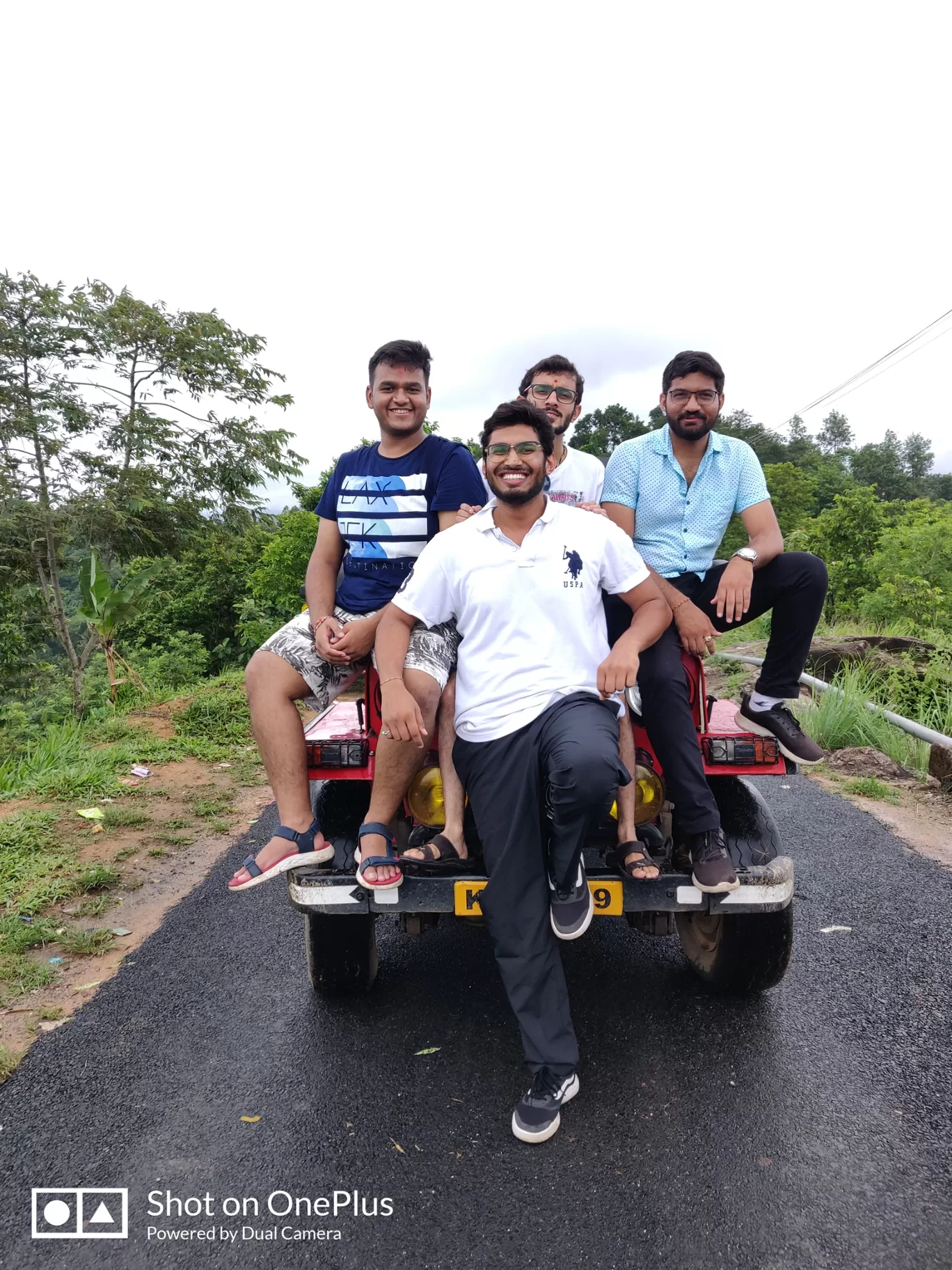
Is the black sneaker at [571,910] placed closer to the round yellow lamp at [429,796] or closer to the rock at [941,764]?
the round yellow lamp at [429,796]

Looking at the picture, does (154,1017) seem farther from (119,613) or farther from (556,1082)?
(119,613)

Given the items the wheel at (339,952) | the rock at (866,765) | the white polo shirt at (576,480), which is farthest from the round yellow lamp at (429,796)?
the rock at (866,765)

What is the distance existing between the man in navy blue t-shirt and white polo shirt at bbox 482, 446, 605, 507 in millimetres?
455

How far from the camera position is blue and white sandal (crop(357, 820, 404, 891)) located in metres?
2.66

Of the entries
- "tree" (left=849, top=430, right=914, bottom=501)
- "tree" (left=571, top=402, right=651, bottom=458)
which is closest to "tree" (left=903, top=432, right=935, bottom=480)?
"tree" (left=849, top=430, right=914, bottom=501)

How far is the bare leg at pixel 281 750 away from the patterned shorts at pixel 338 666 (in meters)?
0.09

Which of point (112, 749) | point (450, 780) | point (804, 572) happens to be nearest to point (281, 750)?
point (450, 780)

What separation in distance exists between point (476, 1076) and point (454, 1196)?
0.54 meters

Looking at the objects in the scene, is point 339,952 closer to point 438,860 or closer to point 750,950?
point 438,860

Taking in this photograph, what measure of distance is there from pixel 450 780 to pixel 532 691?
1.43 ft

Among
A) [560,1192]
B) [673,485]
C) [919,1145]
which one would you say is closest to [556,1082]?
[560,1192]

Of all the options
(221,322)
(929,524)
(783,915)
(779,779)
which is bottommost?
(779,779)

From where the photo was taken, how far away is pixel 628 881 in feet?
8.72

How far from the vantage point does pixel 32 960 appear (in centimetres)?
366
